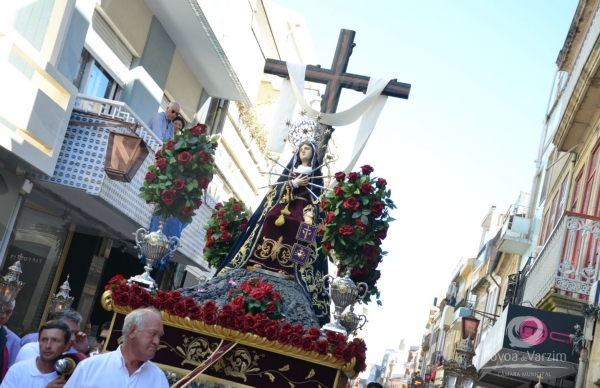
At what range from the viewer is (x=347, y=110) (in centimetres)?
972

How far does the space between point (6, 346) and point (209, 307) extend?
1.50 m

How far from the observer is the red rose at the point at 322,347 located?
22.4 ft

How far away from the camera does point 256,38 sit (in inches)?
701

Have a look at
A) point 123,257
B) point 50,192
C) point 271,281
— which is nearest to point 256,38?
point 123,257

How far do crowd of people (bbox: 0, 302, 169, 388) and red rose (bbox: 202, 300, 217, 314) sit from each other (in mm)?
1249

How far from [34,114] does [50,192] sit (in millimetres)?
1918

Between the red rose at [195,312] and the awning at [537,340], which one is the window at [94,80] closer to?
the red rose at [195,312]

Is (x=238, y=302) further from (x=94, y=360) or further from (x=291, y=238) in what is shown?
(x=94, y=360)

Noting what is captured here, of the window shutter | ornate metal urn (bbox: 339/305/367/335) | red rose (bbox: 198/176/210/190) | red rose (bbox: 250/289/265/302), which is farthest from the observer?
the window shutter

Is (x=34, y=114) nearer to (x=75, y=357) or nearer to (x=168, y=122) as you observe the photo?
(x=168, y=122)

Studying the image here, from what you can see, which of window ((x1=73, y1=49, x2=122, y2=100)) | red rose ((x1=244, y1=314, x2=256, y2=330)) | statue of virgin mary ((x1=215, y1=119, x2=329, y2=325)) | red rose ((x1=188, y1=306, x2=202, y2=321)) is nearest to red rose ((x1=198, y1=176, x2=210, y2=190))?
statue of virgin mary ((x1=215, y1=119, x2=329, y2=325))

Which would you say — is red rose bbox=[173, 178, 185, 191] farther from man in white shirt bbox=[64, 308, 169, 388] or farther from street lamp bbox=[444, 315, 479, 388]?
street lamp bbox=[444, 315, 479, 388]

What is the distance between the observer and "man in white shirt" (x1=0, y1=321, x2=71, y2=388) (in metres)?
5.01

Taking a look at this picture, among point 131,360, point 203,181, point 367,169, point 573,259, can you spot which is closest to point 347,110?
point 367,169
